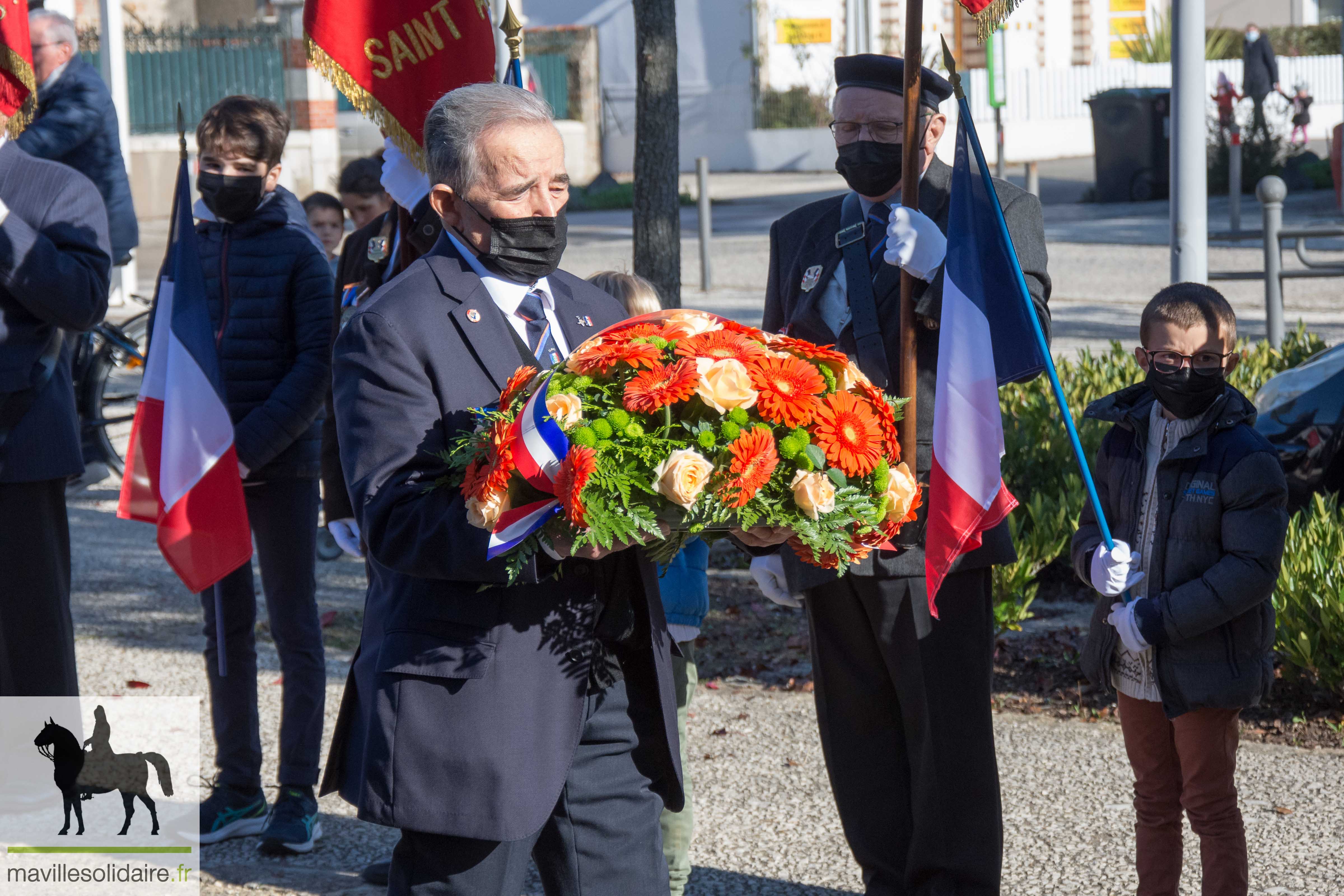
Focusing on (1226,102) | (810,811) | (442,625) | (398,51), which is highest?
(1226,102)

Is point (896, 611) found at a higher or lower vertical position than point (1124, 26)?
lower

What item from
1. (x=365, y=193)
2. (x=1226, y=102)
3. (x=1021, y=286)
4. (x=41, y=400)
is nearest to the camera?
(x=1021, y=286)

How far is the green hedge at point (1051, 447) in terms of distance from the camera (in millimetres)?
5484

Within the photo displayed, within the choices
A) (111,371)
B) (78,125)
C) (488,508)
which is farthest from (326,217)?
(488,508)

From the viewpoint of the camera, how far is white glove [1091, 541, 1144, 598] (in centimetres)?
317

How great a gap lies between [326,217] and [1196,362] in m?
4.36

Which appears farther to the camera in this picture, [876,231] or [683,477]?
[876,231]

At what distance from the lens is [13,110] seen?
14.3 ft

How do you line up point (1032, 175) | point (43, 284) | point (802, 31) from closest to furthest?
point (43, 284) → point (1032, 175) → point (802, 31)

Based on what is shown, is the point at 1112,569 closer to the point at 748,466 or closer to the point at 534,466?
the point at 748,466

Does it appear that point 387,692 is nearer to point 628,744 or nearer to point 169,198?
point 628,744

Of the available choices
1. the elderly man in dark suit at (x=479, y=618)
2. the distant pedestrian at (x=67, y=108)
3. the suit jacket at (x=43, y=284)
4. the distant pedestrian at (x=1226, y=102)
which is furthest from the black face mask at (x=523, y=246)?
the distant pedestrian at (x=1226, y=102)

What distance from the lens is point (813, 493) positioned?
89.7 inches

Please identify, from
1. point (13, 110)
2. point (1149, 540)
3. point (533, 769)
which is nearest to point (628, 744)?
point (533, 769)
